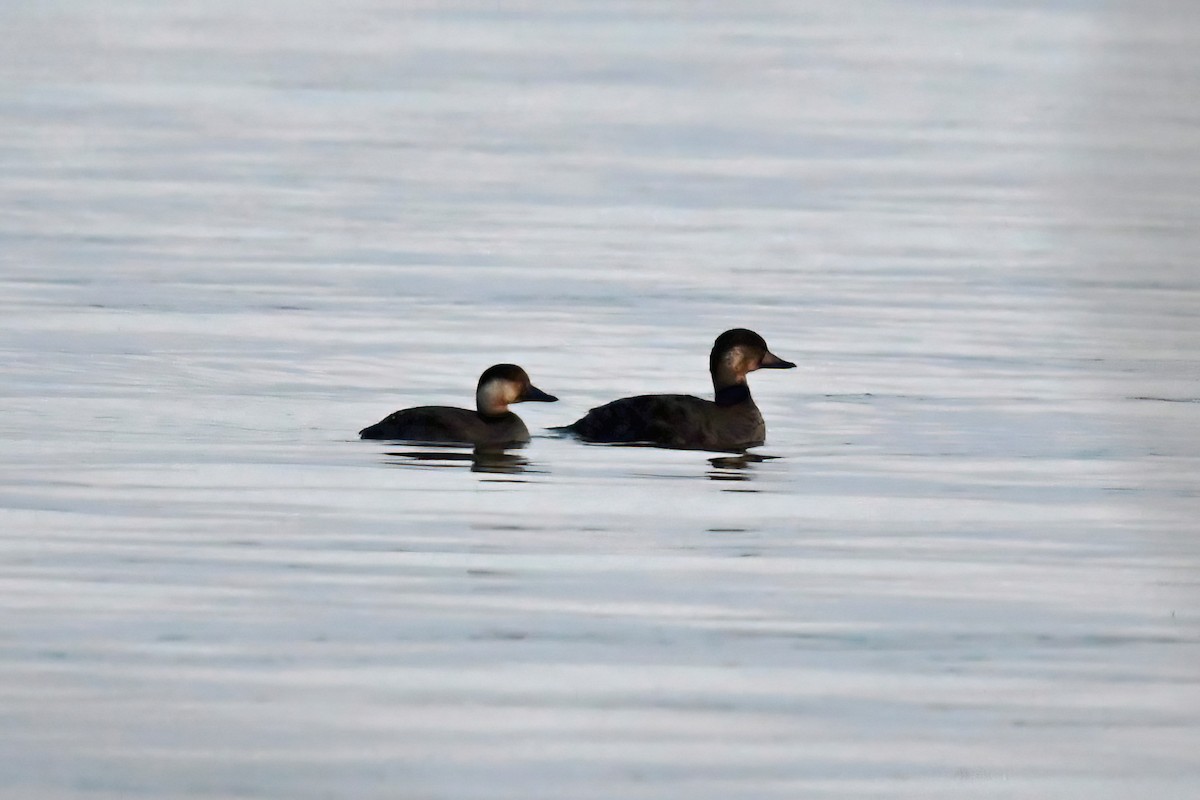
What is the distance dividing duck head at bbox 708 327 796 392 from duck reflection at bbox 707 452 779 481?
998mm

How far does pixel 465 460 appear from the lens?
1173 cm

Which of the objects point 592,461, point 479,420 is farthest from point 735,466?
point 479,420

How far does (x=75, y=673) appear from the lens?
23.6 ft

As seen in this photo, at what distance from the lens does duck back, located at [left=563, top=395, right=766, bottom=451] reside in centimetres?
1223

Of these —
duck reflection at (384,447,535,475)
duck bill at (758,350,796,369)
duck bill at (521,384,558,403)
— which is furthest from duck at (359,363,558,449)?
duck bill at (758,350,796,369)

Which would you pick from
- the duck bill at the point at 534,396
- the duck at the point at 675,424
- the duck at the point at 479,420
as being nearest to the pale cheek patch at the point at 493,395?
the duck at the point at 479,420

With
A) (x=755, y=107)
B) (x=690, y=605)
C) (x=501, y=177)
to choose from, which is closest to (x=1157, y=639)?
(x=690, y=605)

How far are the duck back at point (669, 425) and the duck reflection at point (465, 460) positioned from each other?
491mm

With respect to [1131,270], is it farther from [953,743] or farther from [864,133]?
[953,743]

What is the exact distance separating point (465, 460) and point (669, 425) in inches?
41.2

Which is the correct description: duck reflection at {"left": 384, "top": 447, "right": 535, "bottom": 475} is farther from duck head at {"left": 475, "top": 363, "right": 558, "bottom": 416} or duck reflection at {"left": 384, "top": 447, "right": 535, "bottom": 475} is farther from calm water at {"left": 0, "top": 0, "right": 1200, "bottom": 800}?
duck head at {"left": 475, "top": 363, "right": 558, "bottom": 416}

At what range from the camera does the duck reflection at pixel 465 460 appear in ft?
37.5

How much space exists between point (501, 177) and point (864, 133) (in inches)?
212

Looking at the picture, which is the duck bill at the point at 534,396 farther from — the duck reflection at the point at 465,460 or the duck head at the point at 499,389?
the duck reflection at the point at 465,460
